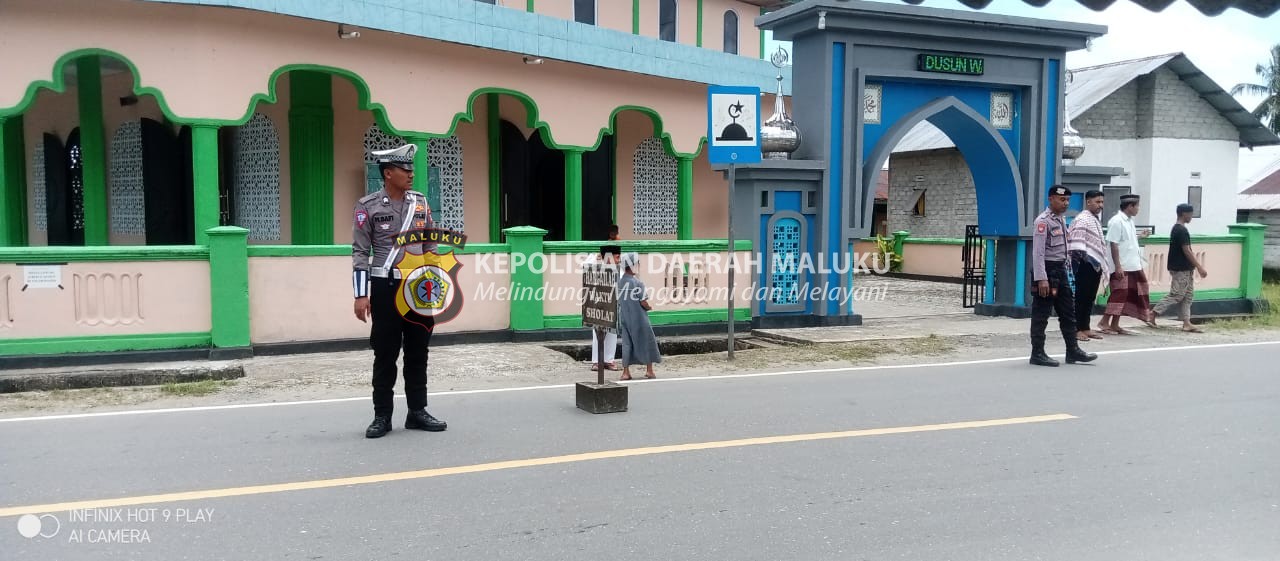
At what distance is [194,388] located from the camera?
8281 millimetres

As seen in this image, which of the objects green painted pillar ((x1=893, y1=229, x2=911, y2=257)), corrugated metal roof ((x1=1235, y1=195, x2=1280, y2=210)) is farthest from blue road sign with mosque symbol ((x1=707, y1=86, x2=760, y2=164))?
corrugated metal roof ((x1=1235, y1=195, x2=1280, y2=210))

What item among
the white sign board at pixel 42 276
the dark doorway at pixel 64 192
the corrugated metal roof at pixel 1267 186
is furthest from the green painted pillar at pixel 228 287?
the corrugated metal roof at pixel 1267 186

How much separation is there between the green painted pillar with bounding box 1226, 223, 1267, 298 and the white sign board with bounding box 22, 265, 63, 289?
1583 centimetres

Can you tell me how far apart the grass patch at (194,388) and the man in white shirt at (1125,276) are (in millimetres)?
10244

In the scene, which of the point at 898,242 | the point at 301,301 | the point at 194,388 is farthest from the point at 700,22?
the point at 194,388

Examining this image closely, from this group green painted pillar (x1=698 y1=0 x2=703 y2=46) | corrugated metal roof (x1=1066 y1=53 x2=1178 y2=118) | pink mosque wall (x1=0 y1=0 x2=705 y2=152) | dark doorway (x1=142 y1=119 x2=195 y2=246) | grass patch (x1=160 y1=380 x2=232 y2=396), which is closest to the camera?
grass patch (x1=160 y1=380 x2=232 y2=396)

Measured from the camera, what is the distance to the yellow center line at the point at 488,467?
188 inches

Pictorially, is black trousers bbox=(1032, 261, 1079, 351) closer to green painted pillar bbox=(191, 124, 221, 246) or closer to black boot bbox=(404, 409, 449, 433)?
black boot bbox=(404, 409, 449, 433)

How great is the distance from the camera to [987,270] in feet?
48.7

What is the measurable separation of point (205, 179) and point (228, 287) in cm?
214

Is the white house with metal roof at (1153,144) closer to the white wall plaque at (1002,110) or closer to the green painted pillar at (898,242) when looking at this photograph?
the green painted pillar at (898,242)

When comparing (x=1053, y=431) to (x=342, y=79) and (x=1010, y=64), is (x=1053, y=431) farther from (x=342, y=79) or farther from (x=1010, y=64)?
(x=342, y=79)

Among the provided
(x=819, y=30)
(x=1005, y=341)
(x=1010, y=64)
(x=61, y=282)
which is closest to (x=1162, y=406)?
(x=1005, y=341)

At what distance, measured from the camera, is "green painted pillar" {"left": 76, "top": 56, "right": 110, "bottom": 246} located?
13.7 metres
